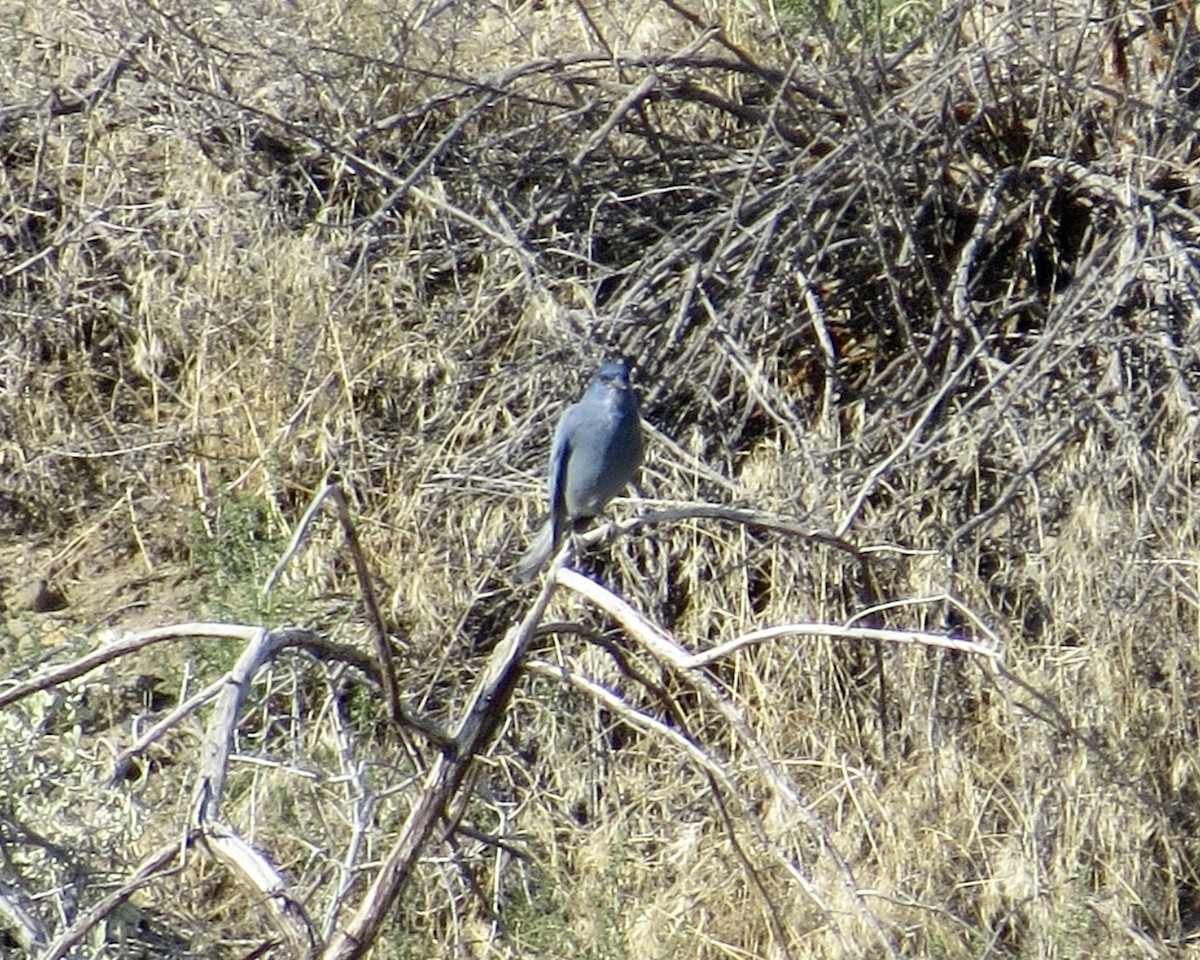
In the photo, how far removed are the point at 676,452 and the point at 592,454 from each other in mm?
446

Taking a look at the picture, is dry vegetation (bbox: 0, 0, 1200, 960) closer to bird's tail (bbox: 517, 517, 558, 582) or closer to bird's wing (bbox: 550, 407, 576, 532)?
bird's tail (bbox: 517, 517, 558, 582)

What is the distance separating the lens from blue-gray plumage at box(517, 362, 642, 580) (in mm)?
3754

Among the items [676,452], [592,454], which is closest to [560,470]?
[592,454]

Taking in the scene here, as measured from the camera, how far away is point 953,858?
3.85 m

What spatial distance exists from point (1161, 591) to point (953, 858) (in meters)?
0.67

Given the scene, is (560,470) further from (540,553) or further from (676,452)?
(676,452)

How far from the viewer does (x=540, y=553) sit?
389cm

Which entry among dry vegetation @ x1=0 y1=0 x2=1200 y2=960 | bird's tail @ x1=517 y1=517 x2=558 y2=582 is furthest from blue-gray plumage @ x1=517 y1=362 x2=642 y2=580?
dry vegetation @ x1=0 y1=0 x2=1200 y2=960

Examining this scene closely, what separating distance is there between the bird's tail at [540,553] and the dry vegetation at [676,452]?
84mm

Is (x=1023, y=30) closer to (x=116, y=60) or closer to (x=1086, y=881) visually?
(x=1086, y=881)

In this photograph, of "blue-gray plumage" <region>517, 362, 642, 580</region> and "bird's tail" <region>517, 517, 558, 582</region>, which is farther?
"bird's tail" <region>517, 517, 558, 582</region>

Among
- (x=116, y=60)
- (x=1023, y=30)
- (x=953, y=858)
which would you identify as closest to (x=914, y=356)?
(x=1023, y=30)

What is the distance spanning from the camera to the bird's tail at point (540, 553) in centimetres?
388

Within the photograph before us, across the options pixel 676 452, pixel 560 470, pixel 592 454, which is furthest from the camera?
pixel 676 452
